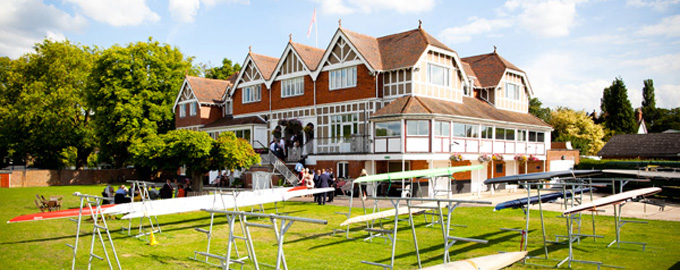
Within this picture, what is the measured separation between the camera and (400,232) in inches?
576

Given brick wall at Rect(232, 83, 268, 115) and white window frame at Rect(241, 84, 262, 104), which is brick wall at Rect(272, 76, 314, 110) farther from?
white window frame at Rect(241, 84, 262, 104)

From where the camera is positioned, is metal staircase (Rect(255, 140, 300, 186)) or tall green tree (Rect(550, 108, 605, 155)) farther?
tall green tree (Rect(550, 108, 605, 155))

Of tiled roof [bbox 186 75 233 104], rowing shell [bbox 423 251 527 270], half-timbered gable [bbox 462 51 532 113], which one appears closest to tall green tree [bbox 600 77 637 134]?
half-timbered gable [bbox 462 51 532 113]

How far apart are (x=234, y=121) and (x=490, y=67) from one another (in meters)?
20.4

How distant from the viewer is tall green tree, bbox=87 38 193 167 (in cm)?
4297

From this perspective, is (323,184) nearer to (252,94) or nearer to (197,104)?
(252,94)

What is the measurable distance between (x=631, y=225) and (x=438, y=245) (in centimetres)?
776

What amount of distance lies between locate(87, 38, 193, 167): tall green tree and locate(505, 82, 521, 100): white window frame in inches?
1172

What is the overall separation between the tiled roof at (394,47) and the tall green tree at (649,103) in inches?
2645

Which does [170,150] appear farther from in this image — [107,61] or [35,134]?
[35,134]

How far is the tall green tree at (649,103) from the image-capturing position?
268 ft

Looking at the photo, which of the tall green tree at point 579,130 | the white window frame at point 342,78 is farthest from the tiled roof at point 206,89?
the tall green tree at point 579,130

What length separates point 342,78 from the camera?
31.6 m

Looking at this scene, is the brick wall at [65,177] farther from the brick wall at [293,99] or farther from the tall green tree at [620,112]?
the tall green tree at [620,112]
